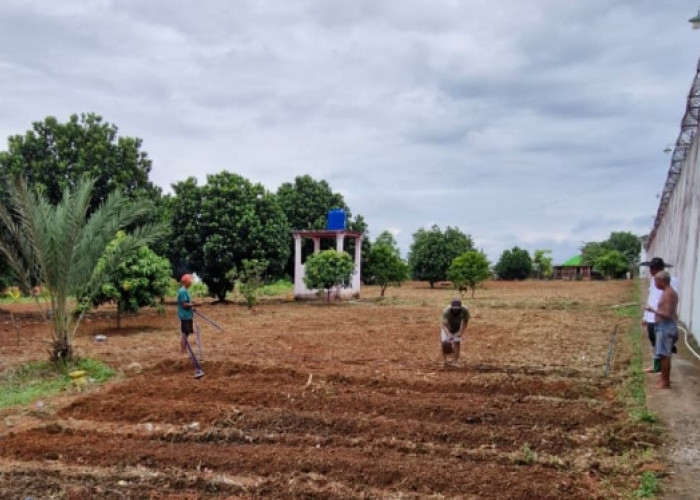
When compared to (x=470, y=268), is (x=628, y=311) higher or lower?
lower

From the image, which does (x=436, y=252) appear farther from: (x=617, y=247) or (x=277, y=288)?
(x=617, y=247)

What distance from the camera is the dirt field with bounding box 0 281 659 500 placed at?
15.6 ft

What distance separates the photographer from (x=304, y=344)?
1273 cm

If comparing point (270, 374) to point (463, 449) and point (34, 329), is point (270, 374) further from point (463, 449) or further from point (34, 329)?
point (34, 329)

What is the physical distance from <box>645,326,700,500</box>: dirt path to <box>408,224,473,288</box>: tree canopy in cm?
3605

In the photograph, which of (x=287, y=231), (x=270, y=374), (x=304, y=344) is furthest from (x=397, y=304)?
(x=270, y=374)

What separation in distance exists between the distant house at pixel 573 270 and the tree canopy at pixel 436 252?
104 ft

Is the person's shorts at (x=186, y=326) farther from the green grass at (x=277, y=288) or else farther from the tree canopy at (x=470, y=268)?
the tree canopy at (x=470, y=268)

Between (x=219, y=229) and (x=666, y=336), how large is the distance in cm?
1914

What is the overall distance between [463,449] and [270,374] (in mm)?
3945

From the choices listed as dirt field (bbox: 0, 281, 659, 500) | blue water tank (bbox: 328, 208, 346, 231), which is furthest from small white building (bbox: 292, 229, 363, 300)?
dirt field (bbox: 0, 281, 659, 500)

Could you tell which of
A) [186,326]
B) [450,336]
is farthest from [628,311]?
[186,326]

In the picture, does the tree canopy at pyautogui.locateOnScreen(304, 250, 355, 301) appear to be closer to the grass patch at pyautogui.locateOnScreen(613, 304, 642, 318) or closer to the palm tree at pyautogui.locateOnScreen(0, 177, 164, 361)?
the grass patch at pyautogui.locateOnScreen(613, 304, 642, 318)

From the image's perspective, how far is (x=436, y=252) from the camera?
1811 inches
